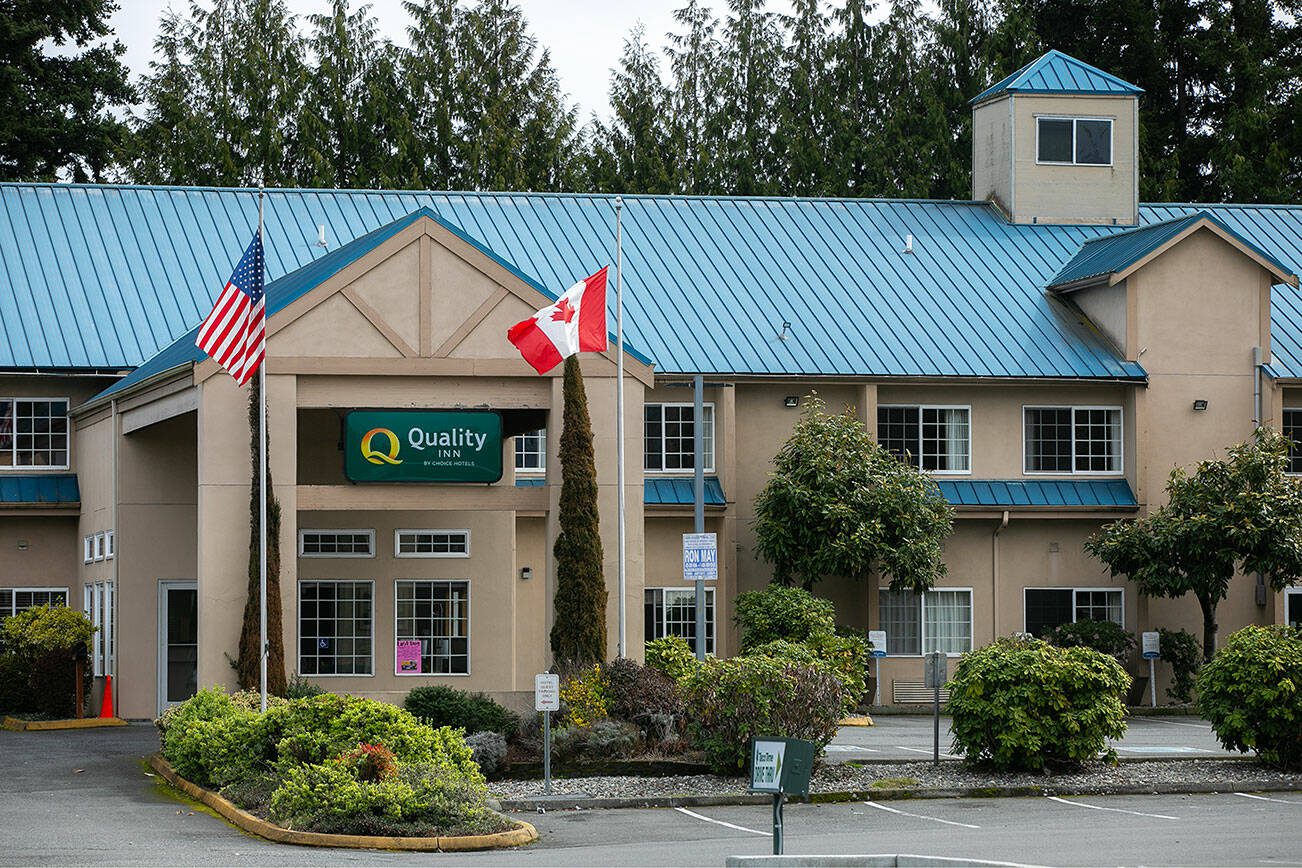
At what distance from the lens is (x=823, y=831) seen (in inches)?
776

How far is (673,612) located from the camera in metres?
37.5

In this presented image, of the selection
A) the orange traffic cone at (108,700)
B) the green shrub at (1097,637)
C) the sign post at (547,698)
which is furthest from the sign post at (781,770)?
the green shrub at (1097,637)

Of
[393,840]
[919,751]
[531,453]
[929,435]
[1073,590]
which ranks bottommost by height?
[919,751]

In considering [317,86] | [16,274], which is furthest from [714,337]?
[317,86]

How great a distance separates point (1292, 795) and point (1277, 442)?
15.1 m

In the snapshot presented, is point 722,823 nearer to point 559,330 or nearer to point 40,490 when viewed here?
point 559,330

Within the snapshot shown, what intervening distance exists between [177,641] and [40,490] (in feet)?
14.7

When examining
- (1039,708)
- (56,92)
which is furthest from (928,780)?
(56,92)

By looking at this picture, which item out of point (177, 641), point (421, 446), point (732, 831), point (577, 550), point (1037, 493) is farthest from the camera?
point (1037, 493)

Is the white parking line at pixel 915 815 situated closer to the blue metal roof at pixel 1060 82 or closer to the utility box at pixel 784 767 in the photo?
the utility box at pixel 784 767

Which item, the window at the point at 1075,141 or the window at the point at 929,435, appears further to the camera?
the window at the point at 1075,141

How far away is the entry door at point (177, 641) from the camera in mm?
32938

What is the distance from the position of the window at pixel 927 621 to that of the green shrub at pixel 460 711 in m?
13.7

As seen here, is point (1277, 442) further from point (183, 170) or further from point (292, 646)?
point (183, 170)
